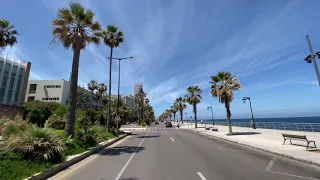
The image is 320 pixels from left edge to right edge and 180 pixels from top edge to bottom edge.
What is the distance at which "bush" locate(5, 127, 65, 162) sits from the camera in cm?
779

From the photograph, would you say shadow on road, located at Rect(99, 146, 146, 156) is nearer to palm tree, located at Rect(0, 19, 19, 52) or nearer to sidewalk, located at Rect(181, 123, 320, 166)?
sidewalk, located at Rect(181, 123, 320, 166)

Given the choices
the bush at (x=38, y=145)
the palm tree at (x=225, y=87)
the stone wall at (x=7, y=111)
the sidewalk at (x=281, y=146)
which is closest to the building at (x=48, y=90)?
the stone wall at (x=7, y=111)

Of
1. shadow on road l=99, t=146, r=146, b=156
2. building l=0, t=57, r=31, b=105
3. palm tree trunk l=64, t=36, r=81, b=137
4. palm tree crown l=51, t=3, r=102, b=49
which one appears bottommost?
shadow on road l=99, t=146, r=146, b=156

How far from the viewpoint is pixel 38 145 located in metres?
8.12

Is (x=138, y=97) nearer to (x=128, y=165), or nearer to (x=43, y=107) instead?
(x=43, y=107)

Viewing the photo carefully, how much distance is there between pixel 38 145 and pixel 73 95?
19.0 ft

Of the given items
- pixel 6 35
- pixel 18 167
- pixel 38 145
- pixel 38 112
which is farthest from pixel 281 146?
pixel 38 112

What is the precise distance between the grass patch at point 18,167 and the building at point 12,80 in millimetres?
57577

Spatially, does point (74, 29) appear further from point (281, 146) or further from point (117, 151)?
point (281, 146)

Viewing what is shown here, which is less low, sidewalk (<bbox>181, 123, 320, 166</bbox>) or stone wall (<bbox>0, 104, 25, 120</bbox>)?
stone wall (<bbox>0, 104, 25, 120</bbox>)

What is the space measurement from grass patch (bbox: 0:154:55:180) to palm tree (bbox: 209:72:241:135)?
68.8ft

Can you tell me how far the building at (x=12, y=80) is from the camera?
172 ft

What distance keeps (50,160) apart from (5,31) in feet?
75.8

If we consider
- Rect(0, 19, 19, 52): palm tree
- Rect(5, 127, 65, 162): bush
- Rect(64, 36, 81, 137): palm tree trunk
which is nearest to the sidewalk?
Rect(5, 127, 65, 162): bush
